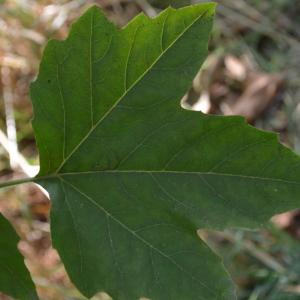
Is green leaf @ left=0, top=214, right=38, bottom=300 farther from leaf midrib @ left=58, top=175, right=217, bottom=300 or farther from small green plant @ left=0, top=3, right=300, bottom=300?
leaf midrib @ left=58, top=175, right=217, bottom=300

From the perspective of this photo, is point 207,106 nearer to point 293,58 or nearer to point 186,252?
point 293,58

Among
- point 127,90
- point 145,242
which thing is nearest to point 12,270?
point 145,242

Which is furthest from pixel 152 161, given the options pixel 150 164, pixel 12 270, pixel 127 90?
pixel 12 270

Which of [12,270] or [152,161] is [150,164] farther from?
[12,270]

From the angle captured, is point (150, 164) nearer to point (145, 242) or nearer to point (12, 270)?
point (145, 242)

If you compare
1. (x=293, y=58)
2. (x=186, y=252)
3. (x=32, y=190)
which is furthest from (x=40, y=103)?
(x=293, y=58)

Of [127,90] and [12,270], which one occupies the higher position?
[127,90]

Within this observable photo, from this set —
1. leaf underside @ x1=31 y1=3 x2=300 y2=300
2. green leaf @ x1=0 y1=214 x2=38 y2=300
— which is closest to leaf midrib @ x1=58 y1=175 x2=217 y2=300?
leaf underside @ x1=31 y1=3 x2=300 y2=300

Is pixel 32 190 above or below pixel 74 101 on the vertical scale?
below
